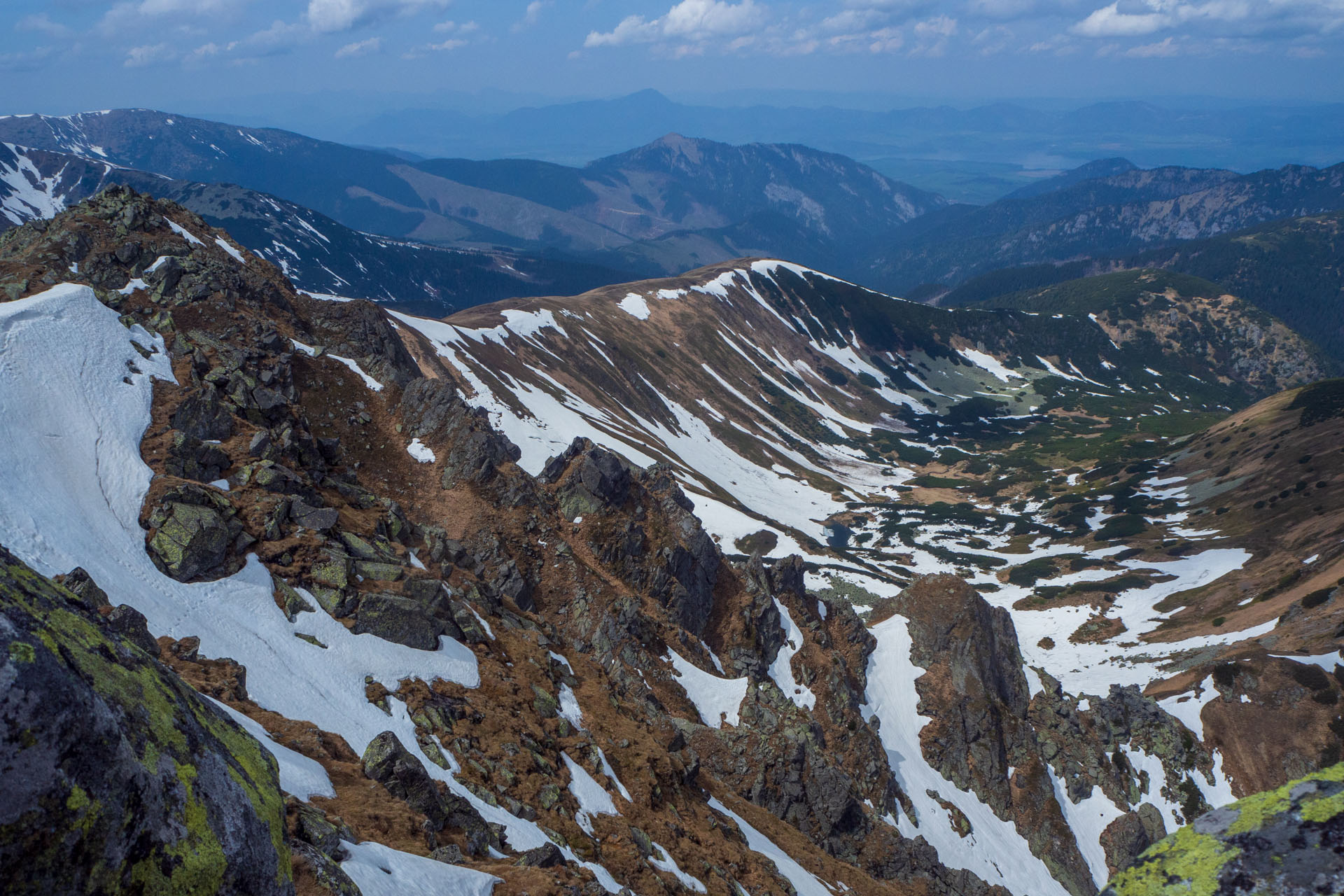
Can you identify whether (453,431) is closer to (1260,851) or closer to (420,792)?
(420,792)

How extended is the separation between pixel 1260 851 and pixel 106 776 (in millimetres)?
11827

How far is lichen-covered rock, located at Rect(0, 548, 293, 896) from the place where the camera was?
6734 mm

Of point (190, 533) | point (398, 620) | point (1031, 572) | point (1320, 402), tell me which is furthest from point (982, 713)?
point (1320, 402)

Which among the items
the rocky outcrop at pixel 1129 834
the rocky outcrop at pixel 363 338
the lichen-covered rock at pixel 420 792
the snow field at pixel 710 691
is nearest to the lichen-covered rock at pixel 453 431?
the rocky outcrop at pixel 363 338

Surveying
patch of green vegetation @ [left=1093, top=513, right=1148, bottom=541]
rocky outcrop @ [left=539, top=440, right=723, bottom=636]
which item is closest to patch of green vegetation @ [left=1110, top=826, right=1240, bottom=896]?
rocky outcrop @ [left=539, top=440, right=723, bottom=636]

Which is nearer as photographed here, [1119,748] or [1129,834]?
Result: [1129,834]

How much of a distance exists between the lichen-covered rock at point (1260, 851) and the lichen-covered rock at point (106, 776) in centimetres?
979

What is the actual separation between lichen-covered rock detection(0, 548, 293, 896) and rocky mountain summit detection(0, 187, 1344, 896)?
0.05 m

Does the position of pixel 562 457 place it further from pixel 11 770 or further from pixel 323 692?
pixel 11 770

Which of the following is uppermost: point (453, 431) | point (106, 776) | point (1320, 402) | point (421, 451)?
point (106, 776)

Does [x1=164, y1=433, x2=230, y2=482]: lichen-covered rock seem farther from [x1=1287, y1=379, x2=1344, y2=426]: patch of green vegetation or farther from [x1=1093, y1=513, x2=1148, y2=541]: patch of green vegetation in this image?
[x1=1287, y1=379, x2=1344, y2=426]: patch of green vegetation

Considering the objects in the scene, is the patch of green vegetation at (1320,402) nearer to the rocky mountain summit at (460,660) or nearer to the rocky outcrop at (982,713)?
the rocky mountain summit at (460,660)

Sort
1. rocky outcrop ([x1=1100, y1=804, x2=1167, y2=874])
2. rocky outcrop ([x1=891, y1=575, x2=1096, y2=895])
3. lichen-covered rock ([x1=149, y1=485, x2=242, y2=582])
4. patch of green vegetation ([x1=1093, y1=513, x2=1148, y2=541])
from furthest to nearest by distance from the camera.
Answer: patch of green vegetation ([x1=1093, y1=513, x2=1148, y2=541]) → rocky outcrop ([x1=891, y1=575, x2=1096, y2=895]) → rocky outcrop ([x1=1100, y1=804, x2=1167, y2=874]) → lichen-covered rock ([x1=149, y1=485, x2=242, y2=582])

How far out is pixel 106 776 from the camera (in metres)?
7.45
